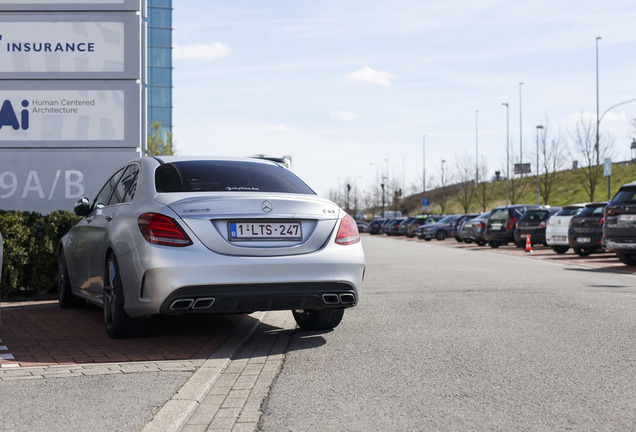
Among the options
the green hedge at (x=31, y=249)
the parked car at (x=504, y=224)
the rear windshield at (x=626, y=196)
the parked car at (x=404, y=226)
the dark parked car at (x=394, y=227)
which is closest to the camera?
the green hedge at (x=31, y=249)

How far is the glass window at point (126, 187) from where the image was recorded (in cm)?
715

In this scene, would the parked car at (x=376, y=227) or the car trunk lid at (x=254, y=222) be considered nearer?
the car trunk lid at (x=254, y=222)

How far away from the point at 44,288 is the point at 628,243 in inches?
458

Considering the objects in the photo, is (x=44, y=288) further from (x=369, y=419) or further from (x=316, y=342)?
(x=369, y=419)

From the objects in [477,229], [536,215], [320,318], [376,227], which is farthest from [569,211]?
[376,227]

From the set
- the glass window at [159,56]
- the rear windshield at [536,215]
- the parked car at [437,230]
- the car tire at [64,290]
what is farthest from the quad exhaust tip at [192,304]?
the glass window at [159,56]

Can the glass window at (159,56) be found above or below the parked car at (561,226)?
above

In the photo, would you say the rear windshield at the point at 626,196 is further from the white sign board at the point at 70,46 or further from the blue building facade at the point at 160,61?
the blue building facade at the point at 160,61

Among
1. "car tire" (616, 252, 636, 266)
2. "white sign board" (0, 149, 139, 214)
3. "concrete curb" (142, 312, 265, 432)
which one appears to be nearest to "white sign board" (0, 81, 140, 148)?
"white sign board" (0, 149, 139, 214)

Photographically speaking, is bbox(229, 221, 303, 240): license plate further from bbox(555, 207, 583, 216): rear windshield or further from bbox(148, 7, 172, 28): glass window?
bbox(148, 7, 172, 28): glass window

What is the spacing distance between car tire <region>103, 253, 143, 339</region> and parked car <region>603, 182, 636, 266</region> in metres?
12.3

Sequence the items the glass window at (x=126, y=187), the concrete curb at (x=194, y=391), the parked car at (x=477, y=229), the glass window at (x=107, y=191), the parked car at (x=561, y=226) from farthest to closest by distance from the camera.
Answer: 1. the parked car at (x=477, y=229)
2. the parked car at (x=561, y=226)
3. the glass window at (x=107, y=191)
4. the glass window at (x=126, y=187)
5. the concrete curb at (x=194, y=391)

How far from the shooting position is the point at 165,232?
611 centimetres

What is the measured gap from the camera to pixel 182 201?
20.5 feet
